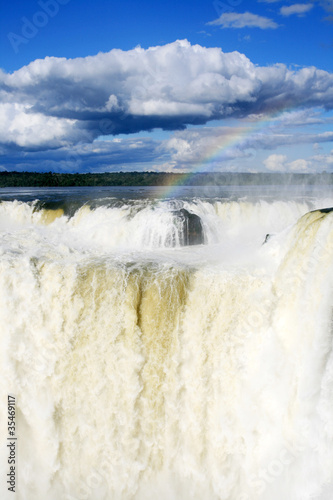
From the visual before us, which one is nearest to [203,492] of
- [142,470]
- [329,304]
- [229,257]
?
[142,470]

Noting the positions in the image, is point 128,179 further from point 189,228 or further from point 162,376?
point 162,376

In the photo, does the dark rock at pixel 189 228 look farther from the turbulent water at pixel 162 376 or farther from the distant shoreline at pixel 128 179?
the distant shoreline at pixel 128 179

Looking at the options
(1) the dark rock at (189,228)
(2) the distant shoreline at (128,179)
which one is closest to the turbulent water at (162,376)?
(1) the dark rock at (189,228)

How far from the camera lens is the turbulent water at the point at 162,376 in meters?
6.57

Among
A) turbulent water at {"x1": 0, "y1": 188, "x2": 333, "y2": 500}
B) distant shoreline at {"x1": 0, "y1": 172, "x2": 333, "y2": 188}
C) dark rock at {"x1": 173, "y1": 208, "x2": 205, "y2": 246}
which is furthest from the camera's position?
distant shoreline at {"x1": 0, "y1": 172, "x2": 333, "y2": 188}

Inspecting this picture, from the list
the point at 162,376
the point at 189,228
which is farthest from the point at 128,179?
the point at 162,376

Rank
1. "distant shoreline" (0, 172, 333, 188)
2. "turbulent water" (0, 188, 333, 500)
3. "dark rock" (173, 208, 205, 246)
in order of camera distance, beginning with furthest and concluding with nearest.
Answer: "distant shoreline" (0, 172, 333, 188)
"dark rock" (173, 208, 205, 246)
"turbulent water" (0, 188, 333, 500)

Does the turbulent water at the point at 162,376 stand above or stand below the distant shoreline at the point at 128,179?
below

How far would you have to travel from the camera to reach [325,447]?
5918 millimetres

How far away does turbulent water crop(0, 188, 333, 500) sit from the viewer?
6566mm

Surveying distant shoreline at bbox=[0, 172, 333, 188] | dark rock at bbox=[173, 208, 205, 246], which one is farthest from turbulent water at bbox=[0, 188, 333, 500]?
distant shoreline at bbox=[0, 172, 333, 188]

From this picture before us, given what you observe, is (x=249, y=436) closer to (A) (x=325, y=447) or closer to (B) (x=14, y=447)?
(A) (x=325, y=447)

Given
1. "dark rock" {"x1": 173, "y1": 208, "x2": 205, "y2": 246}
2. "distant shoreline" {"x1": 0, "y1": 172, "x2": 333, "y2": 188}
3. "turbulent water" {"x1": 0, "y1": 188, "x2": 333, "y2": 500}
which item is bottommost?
"turbulent water" {"x1": 0, "y1": 188, "x2": 333, "y2": 500}

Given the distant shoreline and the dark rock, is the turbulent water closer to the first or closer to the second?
the dark rock
